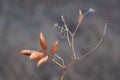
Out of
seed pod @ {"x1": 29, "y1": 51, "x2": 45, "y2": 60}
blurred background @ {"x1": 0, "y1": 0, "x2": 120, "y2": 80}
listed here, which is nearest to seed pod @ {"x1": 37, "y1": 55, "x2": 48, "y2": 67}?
seed pod @ {"x1": 29, "y1": 51, "x2": 45, "y2": 60}

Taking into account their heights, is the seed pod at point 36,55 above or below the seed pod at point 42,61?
above

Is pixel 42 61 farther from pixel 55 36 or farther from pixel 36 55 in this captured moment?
pixel 55 36

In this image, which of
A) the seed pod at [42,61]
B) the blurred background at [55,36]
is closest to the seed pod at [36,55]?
the seed pod at [42,61]

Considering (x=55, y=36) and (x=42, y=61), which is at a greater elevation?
(x=42, y=61)

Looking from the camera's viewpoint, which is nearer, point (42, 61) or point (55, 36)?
point (42, 61)

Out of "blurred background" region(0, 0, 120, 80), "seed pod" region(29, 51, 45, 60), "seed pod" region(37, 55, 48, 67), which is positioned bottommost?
"blurred background" region(0, 0, 120, 80)

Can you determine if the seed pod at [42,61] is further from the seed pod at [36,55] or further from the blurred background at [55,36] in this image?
the blurred background at [55,36]

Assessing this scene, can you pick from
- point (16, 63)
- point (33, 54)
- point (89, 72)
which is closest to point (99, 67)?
point (89, 72)

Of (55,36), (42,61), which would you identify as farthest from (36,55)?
(55,36)

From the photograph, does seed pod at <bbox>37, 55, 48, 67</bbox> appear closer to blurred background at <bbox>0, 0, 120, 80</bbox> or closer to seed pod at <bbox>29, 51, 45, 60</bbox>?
seed pod at <bbox>29, 51, 45, 60</bbox>
